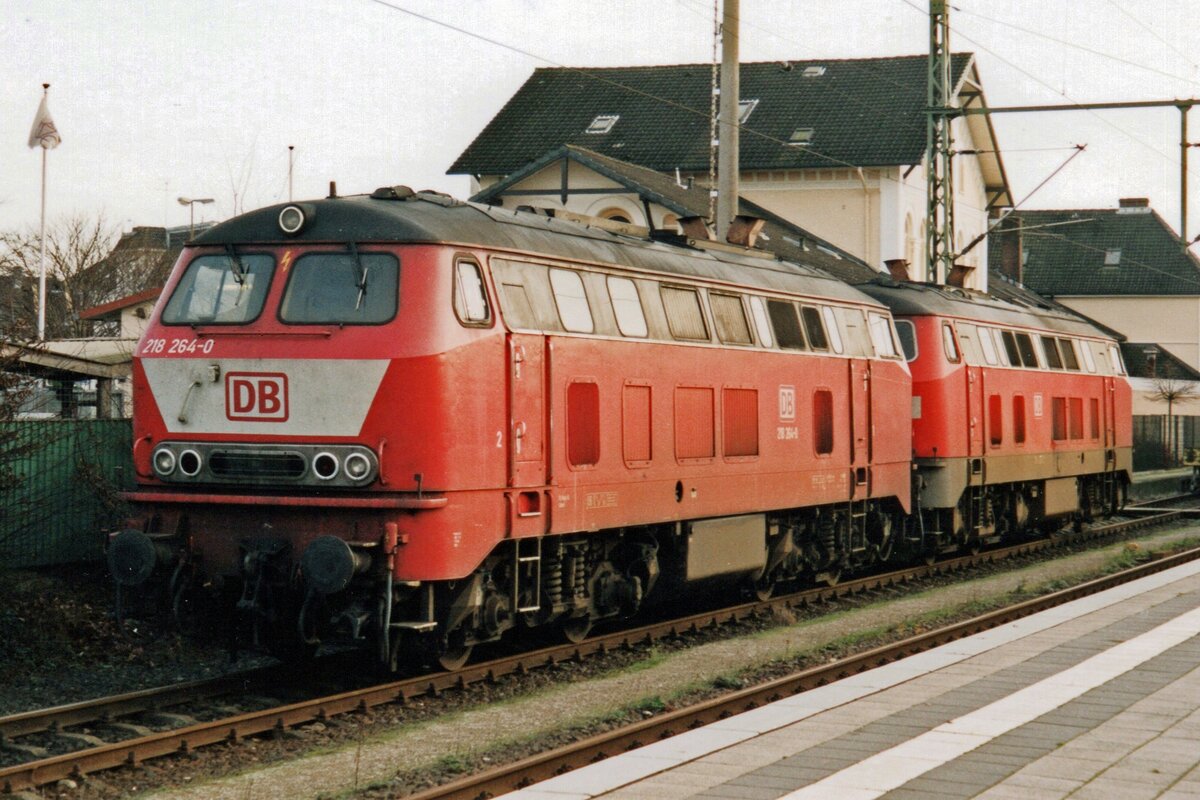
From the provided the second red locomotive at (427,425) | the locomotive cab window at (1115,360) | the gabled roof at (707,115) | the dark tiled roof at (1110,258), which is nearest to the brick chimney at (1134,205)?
the dark tiled roof at (1110,258)

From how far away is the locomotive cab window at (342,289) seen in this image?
11.0m

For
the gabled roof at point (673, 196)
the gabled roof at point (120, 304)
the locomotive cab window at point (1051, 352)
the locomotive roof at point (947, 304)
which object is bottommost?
the locomotive cab window at point (1051, 352)

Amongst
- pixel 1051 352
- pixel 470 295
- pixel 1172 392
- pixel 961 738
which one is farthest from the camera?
pixel 1172 392

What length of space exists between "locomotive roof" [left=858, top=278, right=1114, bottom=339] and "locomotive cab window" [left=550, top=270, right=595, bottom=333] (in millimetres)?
9612

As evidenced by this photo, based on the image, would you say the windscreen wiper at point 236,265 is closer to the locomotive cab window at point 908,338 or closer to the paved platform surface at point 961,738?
the paved platform surface at point 961,738

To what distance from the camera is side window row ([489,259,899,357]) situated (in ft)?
39.3

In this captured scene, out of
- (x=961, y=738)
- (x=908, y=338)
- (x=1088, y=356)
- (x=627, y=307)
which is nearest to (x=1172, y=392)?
(x=1088, y=356)

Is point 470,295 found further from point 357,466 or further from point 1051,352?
point 1051,352

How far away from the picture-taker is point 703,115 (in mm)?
46500

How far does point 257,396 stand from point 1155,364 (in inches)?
2470

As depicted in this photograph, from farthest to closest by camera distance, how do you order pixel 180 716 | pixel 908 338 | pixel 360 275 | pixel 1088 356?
pixel 1088 356 < pixel 908 338 < pixel 360 275 < pixel 180 716

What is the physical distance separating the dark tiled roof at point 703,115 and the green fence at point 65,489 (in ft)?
100

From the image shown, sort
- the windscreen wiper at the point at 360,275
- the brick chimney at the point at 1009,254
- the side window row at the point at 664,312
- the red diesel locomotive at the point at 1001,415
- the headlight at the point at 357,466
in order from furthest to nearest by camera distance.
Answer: the brick chimney at the point at 1009,254 < the red diesel locomotive at the point at 1001,415 < the side window row at the point at 664,312 < the windscreen wiper at the point at 360,275 < the headlight at the point at 357,466

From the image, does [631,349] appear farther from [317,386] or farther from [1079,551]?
[1079,551]
